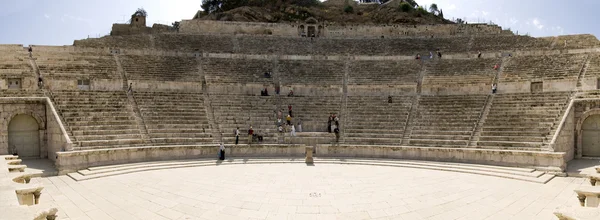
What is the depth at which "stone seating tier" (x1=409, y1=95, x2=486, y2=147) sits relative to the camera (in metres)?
18.0

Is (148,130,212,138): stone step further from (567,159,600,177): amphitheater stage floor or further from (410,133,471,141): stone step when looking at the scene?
(567,159,600,177): amphitheater stage floor

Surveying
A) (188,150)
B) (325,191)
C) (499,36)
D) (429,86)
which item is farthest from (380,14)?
(325,191)

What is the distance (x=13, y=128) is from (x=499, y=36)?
111 feet

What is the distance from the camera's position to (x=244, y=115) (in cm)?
2088

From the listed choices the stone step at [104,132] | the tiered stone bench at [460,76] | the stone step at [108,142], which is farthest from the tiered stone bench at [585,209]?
the stone step at [104,132]

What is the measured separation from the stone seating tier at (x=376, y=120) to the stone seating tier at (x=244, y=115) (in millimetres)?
4211

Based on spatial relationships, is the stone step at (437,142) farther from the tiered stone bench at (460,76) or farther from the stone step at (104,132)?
the stone step at (104,132)

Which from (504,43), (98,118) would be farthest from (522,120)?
(98,118)

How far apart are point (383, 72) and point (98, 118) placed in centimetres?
1739

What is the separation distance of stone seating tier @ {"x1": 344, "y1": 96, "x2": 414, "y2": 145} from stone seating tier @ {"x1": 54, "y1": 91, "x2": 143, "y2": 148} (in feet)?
34.7

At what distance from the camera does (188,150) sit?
17094mm

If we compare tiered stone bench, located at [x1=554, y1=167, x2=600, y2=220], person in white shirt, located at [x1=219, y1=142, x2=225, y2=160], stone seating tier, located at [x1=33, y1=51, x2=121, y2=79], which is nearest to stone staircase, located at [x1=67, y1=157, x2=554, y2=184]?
person in white shirt, located at [x1=219, y1=142, x2=225, y2=160]

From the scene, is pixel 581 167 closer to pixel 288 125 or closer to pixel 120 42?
pixel 288 125

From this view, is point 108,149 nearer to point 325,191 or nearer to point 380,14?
point 325,191
